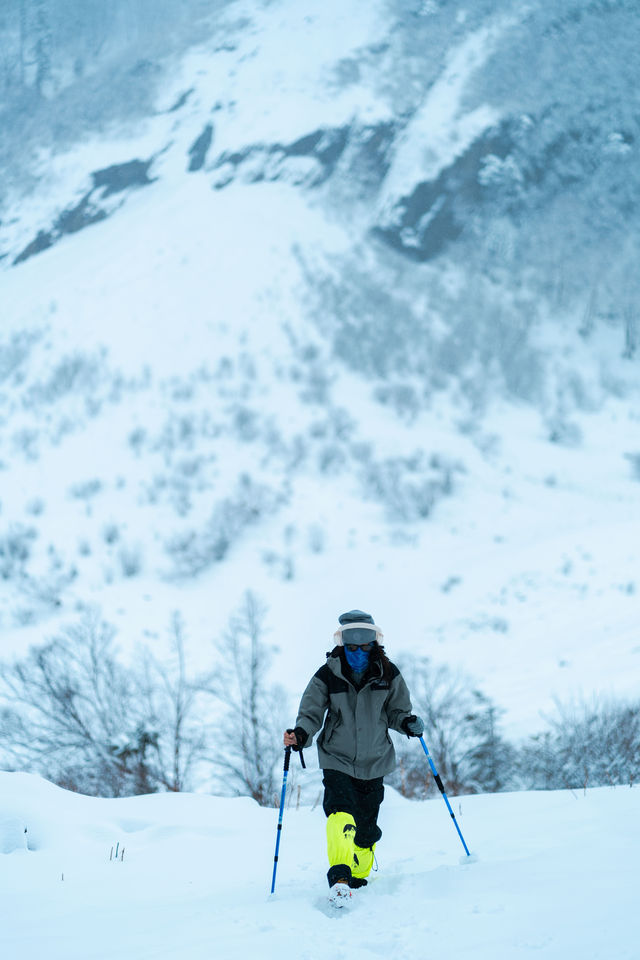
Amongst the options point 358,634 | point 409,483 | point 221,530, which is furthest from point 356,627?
point 409,483

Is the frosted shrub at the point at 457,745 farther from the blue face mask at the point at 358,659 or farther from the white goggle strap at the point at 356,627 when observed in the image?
the white goggle strap at the point at 356,627

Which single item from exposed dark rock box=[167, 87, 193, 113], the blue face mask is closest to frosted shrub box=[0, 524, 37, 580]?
the blue face mask

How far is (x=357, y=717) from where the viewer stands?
3.71 m

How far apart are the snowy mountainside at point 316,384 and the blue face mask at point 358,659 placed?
39.5 ft

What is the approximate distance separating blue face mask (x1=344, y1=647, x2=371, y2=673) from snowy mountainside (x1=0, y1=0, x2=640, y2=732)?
12054mm

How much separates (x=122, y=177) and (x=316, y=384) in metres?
30.5

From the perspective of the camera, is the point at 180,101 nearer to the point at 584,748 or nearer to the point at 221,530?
the point at 221,530

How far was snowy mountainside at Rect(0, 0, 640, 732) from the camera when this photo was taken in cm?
1952

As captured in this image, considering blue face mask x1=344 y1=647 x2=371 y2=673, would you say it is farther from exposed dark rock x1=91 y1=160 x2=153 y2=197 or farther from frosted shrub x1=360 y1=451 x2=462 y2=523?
exposed dark rock x1=91 y1=160 x2=153 y2=197

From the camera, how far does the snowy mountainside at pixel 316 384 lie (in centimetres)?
1952

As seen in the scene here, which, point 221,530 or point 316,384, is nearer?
point 221,530

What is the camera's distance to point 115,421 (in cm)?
2697

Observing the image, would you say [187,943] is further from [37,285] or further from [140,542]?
[37,285]

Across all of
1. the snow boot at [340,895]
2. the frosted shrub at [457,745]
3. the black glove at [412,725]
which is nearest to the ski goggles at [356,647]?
the black glove at [412,725]
